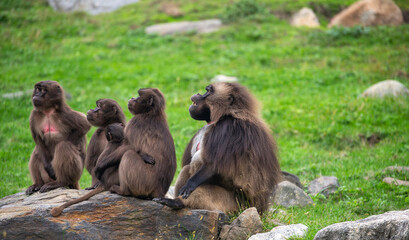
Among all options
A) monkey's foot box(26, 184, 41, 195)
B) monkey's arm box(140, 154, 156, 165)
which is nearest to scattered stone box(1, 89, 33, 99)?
monkey's foot box(26, 184, 41, 195)

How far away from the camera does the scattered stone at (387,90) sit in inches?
545

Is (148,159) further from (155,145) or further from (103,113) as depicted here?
(103,113)

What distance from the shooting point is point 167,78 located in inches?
638

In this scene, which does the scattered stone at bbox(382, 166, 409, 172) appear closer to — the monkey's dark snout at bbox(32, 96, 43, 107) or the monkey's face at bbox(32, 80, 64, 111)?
the monkey's face at bbox(32, 80, 64, 111)

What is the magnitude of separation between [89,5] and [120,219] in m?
20.5

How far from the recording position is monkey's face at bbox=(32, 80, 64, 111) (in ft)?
25.0

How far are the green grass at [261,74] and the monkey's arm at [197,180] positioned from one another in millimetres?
1227

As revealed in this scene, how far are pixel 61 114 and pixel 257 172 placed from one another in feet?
11.0

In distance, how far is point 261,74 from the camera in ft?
53.8

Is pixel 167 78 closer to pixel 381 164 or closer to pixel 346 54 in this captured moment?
pixel 346 54

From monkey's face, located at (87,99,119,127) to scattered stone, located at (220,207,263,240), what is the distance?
2.31 metres

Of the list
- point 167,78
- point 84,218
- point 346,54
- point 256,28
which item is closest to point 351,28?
point 346,54

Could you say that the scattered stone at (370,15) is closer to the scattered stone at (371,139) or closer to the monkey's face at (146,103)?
the scattered stone at (371,139)

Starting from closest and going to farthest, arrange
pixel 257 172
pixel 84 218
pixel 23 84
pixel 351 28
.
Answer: pixel 84 218
pixel 257 172
pixel 23 84
pixel 351 28
